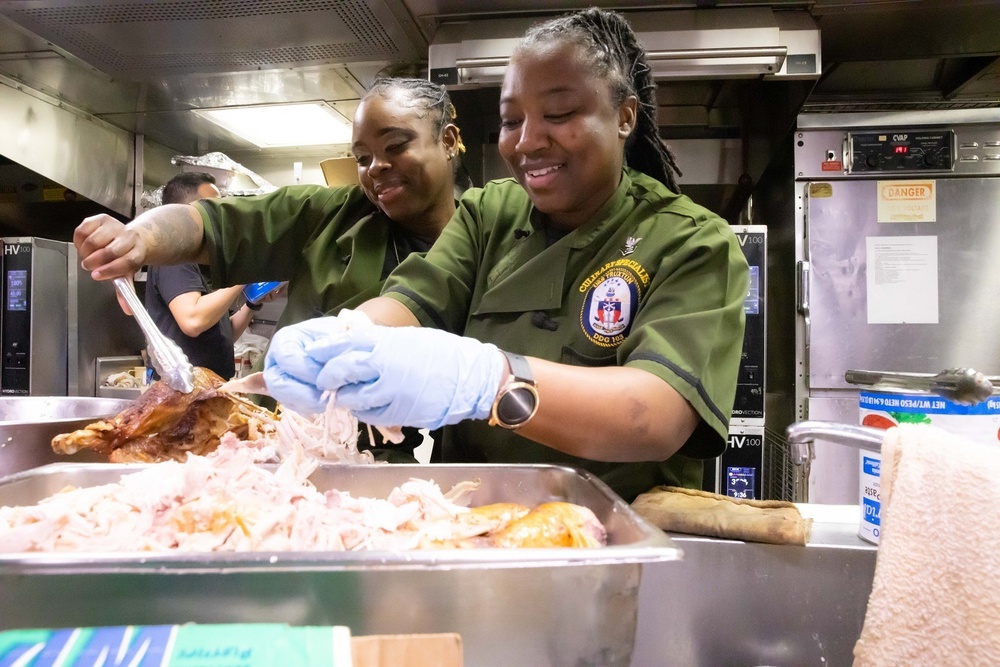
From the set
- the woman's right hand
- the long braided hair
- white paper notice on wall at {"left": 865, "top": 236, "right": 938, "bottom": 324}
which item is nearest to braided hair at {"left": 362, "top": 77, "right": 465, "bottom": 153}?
the long braided hair

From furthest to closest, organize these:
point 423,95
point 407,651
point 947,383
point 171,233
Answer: point 423,95 < point 171,233 < point 947,383 < point 407,651

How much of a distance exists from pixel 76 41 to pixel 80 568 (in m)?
3.49

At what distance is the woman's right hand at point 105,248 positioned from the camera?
153cm

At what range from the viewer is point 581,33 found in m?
1.35

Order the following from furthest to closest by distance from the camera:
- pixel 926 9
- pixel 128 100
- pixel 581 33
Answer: pixel 128 100 < pixel 926 9 < pixel 581 33

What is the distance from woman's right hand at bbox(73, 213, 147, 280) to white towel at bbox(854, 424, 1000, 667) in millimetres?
1691

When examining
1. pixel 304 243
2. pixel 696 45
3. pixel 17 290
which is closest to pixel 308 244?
pixel 304 243

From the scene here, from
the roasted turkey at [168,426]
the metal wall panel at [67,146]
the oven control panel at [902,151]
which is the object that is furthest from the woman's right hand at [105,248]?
the oven control panel at [902,151]

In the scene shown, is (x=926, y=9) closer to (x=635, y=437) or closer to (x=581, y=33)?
(x=581, y=33)

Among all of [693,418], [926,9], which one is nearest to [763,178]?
[926,9]

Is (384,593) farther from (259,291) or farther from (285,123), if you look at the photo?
(285,123)

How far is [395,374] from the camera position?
36.4 inches

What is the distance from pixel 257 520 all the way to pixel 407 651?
1.35 feet

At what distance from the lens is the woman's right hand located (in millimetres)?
1526
